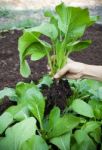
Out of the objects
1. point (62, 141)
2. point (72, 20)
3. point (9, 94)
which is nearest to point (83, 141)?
point (62, 141)

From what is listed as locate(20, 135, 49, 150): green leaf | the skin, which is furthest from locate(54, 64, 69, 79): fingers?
locate(20, 135, 49, 150): green leaf

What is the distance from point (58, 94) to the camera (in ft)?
6.37

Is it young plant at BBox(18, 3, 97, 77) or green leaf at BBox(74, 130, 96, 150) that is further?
young plant at BBox(18, 3, 97, 77)

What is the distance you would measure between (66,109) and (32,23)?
328 centimetres

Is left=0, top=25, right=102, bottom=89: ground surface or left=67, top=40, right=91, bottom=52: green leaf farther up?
left=67, top=40, right=91, bottom=52: green leaf

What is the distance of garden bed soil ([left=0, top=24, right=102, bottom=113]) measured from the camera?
3385 millimetres

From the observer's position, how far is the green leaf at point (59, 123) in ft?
5.43

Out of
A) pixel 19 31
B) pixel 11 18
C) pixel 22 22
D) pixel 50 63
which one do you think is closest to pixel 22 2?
pixel 11 18

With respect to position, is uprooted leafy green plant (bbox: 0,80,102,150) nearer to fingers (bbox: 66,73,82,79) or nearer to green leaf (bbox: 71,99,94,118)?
green leaf (bbox: 71,99,94,118)

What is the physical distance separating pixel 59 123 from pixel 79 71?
287 mm

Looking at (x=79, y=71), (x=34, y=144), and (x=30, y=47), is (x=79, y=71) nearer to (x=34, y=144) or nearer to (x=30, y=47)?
(x=30, y=47)

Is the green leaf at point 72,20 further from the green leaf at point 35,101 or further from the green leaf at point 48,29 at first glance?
the green leaf at point 35,101

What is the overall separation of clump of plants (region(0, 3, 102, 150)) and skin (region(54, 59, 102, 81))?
100mm

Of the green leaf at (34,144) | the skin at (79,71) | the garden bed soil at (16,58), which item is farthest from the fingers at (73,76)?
the garden bed soil at (16,58)
